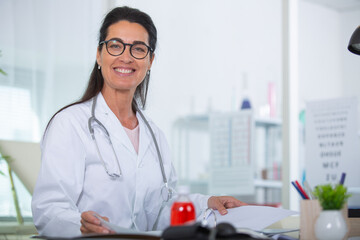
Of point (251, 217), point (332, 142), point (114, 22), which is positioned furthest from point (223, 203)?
point (332, 142)

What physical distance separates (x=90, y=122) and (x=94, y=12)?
7.41 ft

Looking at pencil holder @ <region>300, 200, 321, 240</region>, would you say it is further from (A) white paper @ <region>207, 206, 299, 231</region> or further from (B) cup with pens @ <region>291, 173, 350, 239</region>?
(A) white paper @ <region>207, 206, 299, 231</region>

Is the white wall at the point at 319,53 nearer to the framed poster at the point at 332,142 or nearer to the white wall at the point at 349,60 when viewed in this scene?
the white wall at the point at 349,60

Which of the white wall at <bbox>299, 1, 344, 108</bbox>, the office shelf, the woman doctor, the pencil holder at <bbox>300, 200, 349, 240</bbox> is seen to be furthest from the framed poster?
the white wall at <bbox>299, 1, 344, 108</bbox>

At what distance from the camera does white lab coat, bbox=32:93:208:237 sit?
48.8 inches

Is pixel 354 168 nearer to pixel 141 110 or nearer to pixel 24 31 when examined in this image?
pixel 141 110

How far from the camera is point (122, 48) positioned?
1.58m

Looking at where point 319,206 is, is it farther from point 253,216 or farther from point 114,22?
point 114,22

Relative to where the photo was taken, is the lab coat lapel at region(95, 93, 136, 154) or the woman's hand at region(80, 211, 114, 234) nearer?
the woman's hand at region(80, 211, 114, 234)

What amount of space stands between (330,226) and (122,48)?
3.11 ft

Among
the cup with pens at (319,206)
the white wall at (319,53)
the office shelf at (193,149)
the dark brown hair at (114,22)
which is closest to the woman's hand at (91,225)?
the cup with pens at (319,206)

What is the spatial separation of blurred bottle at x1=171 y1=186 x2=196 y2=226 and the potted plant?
26 centimetres

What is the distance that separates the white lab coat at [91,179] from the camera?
4.07 ft

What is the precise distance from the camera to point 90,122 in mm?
1444
